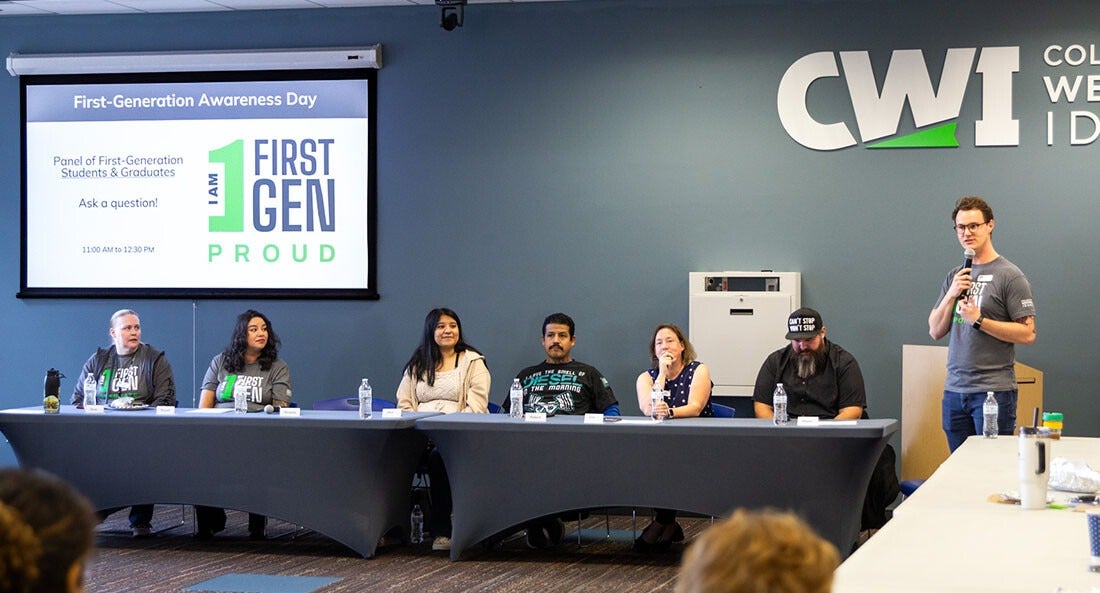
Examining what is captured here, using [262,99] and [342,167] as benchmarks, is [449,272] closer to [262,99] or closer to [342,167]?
[342,167]

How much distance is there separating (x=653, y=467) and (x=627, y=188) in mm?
2443

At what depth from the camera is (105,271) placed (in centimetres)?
835

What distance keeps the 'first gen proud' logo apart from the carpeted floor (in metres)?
1.94

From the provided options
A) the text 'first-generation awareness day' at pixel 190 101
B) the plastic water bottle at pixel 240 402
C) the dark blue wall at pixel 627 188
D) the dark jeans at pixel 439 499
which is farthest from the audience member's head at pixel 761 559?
the text 'first-generation awareness day' at pixel 190 101

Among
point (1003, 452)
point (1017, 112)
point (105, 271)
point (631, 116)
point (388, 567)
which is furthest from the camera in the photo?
point (105, 271)

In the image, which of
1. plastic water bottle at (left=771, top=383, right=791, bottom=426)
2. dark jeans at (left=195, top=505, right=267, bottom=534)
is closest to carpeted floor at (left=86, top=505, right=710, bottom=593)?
dark jeans at (left=195, top=505, right=267, bottom=534)

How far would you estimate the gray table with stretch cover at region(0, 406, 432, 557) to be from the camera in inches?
238

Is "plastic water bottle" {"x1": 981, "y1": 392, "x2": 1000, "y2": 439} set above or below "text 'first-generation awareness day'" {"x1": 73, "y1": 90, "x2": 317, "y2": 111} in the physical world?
below

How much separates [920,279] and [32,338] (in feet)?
18.2

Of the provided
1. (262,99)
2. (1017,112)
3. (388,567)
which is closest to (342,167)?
(262,99)

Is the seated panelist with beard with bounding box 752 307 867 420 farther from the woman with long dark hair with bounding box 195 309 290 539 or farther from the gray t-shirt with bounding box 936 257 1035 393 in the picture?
the woman with long dark hair with bounding box 195 309 290 539

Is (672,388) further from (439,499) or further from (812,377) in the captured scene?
(439,499)

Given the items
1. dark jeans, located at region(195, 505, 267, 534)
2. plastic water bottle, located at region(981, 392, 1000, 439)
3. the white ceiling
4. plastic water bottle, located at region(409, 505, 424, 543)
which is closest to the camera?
plastic water bottle, located at region(981, 392, 1000, 439)

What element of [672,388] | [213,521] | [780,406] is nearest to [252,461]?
[213,521]
